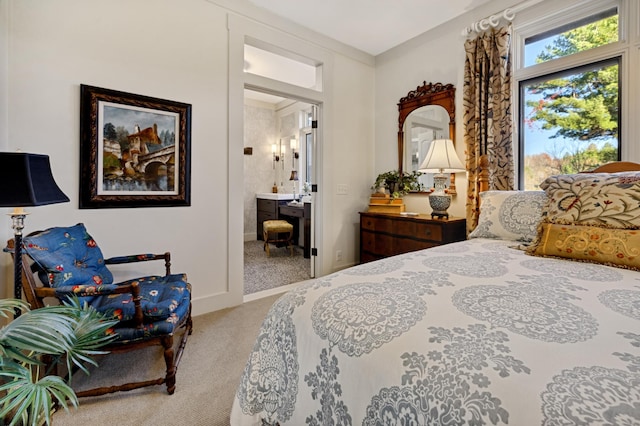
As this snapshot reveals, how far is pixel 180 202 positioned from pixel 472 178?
2.75 m

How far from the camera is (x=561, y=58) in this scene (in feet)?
8.38

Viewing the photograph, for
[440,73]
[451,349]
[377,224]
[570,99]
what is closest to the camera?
[451,349]

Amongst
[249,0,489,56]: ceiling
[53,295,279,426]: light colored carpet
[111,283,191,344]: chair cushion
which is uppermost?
[249,0,489,56]: ceiling

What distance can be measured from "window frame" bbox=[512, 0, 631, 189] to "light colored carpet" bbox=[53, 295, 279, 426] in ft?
9.65

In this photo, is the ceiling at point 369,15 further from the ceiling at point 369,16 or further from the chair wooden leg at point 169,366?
the chair wooden leg at point 169,366

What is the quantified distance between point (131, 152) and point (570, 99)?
3.63 m

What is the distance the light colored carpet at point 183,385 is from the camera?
1.42 metres

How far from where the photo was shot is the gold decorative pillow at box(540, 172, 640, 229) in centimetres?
138

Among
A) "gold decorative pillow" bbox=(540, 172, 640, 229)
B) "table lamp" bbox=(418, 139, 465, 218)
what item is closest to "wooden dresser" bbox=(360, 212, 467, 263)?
"table lamp" bbox=(418, 139, 465, 218)

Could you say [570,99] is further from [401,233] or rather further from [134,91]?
[134,91]

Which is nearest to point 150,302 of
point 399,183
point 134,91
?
point 134,91

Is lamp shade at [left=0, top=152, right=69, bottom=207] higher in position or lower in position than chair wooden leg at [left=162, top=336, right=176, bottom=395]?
higher

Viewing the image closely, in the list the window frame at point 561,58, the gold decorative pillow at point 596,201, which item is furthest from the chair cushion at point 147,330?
the window frame at point 561,58

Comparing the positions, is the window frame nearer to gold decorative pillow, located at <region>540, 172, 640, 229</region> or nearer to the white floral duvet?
gold decorative pillow, located at <region>540, 172, 640, 229</region>
